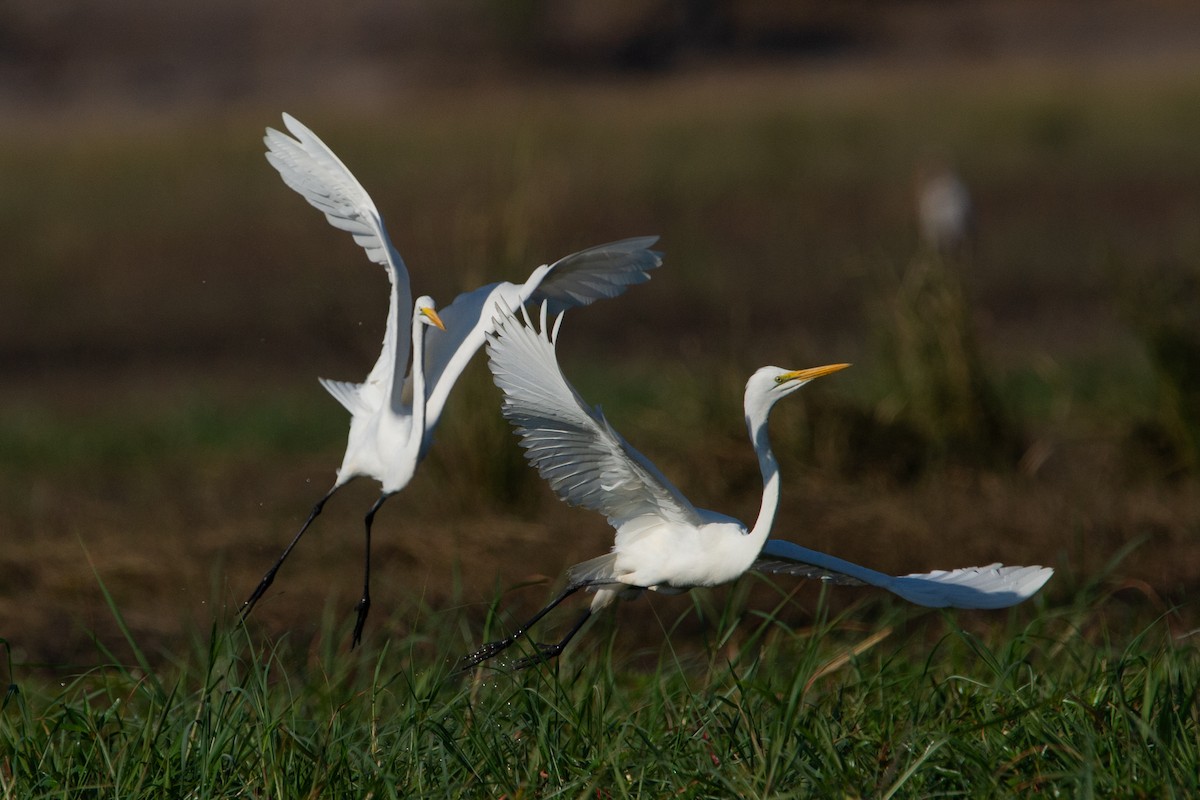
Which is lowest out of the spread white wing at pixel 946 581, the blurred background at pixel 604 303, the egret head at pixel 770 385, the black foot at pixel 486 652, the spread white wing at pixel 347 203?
the blurred background at pixel 604 303

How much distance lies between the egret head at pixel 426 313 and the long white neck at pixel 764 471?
758mm

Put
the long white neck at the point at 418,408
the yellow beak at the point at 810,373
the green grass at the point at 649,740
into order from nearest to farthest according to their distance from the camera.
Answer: the green grass at the point at 649,740 < the yellow beak at the point at 810,373 < the long white neck at the point at 418,408

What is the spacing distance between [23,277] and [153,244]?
1.40 meters

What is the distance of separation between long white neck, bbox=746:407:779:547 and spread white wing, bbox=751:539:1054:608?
0.10 m

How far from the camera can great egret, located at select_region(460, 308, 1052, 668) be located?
10.9ft

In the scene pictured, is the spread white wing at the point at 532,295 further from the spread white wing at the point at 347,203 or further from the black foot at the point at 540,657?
the black foot at the point at 540,657

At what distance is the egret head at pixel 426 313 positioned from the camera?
3662 mm

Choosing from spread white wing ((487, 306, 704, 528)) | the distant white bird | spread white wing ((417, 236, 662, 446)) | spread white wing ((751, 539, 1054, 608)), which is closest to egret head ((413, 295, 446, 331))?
spread white wing ((417, 236, 662, 446))

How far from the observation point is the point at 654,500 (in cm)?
352

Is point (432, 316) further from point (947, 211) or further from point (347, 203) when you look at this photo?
point (947, 211)

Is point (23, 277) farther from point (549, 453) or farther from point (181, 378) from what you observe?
point (549, 453)

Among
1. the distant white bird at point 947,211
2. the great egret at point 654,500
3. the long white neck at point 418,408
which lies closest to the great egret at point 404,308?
the long white neck at point 418,408

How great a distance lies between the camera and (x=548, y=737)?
3.45m

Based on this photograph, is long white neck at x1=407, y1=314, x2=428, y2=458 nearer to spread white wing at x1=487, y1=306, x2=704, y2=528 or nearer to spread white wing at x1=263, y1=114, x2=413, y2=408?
spread white wing at x1=263, y1=114, x2=413, y2=408
